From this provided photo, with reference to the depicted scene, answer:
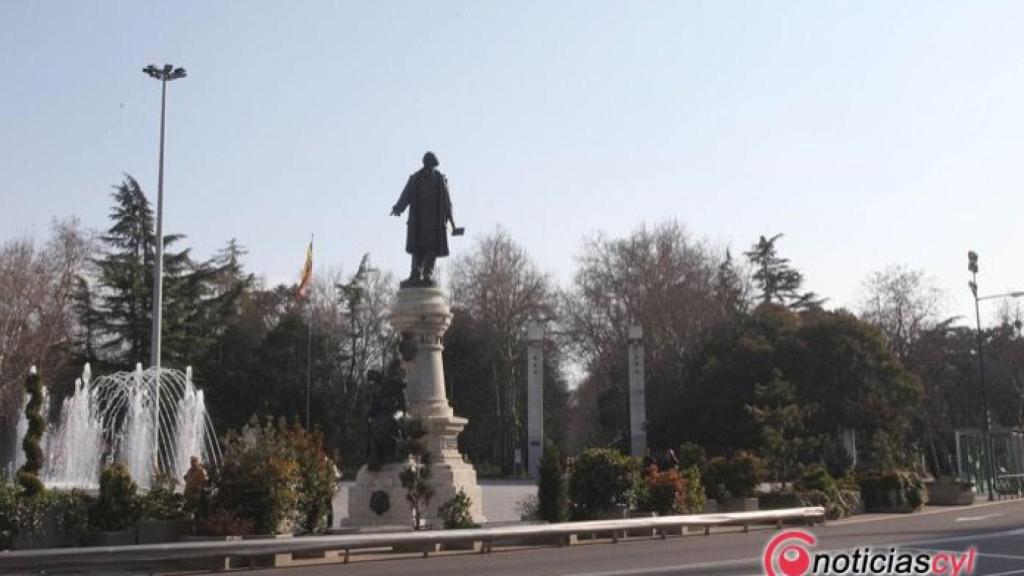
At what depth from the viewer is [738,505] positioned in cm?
2752

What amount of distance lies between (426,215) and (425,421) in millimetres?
4943

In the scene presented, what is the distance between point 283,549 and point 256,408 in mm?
51521

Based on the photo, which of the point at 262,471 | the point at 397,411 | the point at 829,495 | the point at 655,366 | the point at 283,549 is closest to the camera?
the point at 283,549

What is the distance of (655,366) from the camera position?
200ft

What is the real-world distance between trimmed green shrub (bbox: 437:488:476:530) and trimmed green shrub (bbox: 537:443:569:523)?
80.9 inches

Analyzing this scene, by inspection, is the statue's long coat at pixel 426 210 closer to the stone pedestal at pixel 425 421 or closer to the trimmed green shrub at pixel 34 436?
the stone pedestal at pixel 425 421

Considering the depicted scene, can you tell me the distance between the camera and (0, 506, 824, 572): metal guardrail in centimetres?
1524

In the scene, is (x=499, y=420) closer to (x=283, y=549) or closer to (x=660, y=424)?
(x=660, y=424)

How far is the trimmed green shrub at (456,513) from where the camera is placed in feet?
68.4

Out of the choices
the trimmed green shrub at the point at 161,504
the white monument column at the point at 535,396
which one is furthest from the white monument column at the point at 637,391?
the trimmed green shrub at the point at 161,504

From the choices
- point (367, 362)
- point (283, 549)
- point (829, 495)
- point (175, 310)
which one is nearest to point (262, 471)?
point (283, 549)

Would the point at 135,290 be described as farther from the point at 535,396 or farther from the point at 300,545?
the point at 300,545

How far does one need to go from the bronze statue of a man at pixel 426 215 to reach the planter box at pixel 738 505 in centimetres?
969

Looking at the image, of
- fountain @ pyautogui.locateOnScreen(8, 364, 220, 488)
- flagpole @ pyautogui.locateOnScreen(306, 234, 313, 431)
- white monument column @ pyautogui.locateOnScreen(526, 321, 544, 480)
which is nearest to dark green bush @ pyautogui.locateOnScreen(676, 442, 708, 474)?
fountain @ pyautogui.locateOnScreen(8, 364, 220, 488)
